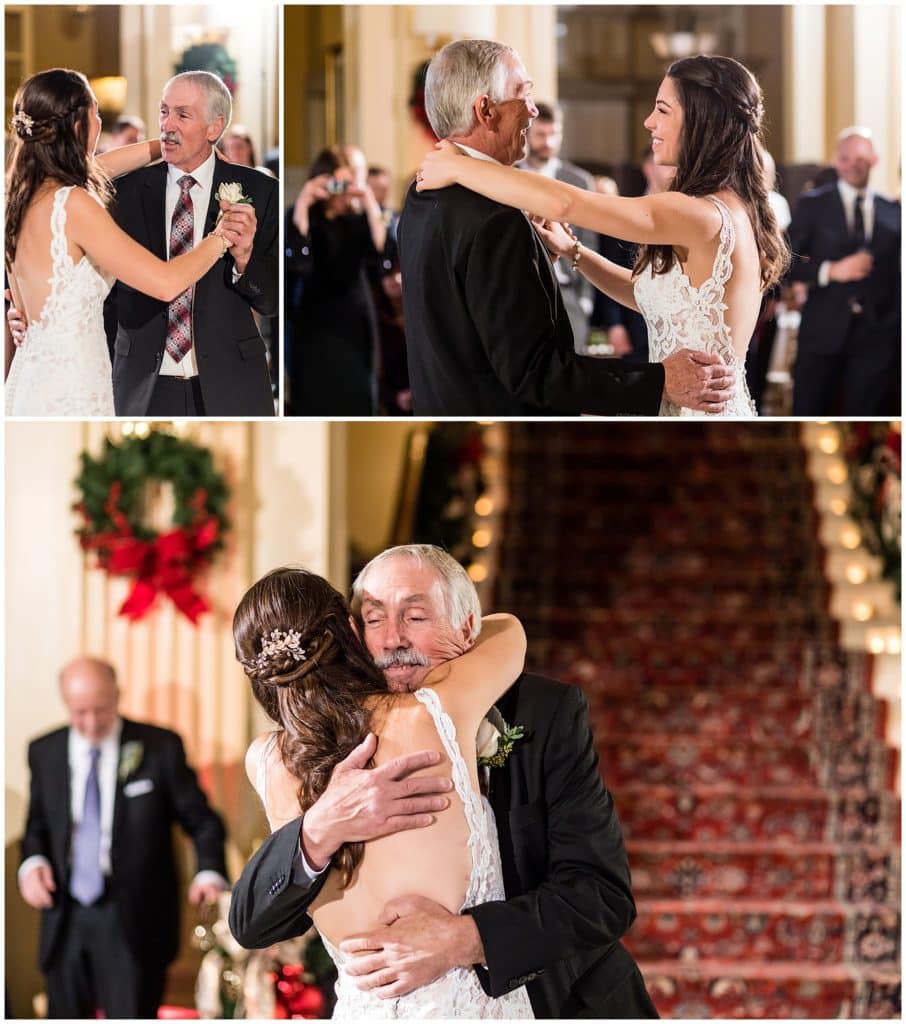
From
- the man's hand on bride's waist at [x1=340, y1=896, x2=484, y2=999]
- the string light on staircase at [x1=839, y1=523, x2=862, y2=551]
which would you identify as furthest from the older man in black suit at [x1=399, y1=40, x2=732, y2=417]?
the string light on staircase at [x1=839, y1=523, x2=862, y2=551]

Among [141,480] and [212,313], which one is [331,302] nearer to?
[212,313]

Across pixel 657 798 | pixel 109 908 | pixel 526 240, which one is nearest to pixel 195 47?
pixel 526 240

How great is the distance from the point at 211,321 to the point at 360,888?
149 centimetres

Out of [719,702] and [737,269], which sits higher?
[737,269]

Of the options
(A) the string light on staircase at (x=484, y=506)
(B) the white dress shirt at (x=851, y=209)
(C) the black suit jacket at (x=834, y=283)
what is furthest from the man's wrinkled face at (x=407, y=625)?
(A) the string light on staircase at (x=484, y=506)

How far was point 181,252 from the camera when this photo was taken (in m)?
3.49

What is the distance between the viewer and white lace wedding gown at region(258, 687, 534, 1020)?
267cm

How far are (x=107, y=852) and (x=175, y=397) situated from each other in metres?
1.93

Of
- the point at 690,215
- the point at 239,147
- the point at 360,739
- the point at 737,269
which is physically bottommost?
the point at 360,739

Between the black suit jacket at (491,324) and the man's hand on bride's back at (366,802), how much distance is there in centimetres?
95

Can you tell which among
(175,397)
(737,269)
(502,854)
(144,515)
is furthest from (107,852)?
(737,269)

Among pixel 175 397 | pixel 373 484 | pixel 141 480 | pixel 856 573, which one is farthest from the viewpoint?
pixel 373 484

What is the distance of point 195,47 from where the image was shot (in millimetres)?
3625

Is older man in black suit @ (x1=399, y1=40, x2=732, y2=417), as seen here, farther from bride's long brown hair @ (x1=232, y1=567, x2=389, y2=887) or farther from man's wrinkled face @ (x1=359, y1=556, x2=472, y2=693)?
bride's long brown hair @ (x1=232, y1=567, x2=389, y2=887)
